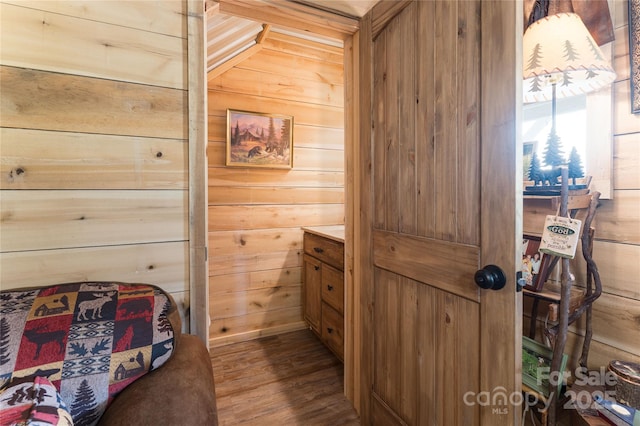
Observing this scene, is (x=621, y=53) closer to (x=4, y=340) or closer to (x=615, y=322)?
(x=615, y=322)

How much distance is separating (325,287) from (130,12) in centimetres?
199

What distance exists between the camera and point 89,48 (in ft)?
3.65

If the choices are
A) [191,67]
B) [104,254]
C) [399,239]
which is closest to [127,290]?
[104,254]

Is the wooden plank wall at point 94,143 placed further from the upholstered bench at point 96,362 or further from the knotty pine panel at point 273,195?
the knotty pine panel at point 273,195

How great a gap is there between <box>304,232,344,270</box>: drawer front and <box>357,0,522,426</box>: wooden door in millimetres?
607

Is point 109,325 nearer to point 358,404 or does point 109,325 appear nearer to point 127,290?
point 127,290

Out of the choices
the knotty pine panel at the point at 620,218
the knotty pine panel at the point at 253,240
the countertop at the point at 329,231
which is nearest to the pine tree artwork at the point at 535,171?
the knotty pine panel at the point at 620,218

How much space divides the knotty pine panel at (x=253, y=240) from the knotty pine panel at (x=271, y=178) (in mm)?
400

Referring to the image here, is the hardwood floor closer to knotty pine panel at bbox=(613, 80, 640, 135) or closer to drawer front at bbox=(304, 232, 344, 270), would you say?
drawer front at bbox=(304, 232, 344, 270)

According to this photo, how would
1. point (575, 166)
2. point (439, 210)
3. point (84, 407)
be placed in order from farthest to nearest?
1. point (575, 166)
2. point (439, 210)
3. point (84, 407)

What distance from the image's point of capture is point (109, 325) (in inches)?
33.3

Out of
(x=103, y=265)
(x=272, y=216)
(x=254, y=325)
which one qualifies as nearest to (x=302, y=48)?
(x=272, y=216)

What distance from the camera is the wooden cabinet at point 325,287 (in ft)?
7.14

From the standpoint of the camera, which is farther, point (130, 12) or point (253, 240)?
point (253, 240)
